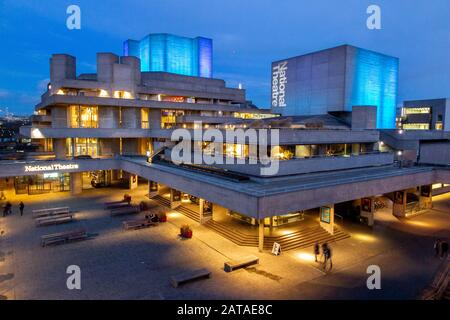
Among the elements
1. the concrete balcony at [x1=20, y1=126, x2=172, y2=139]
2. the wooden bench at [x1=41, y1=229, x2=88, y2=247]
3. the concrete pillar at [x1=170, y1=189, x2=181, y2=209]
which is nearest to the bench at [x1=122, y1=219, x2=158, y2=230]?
the wooden bench at [x1=41, y1=229, x2=88, y2=247]

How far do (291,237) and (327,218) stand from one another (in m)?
3.97

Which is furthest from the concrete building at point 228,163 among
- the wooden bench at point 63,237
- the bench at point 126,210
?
the wooden bench at point 63,237

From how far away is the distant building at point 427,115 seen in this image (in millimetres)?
78094

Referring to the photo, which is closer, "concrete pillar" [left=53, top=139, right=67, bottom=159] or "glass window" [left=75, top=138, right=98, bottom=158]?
"concrete pillar" [left=53, top=139, right=67, bottom=159]

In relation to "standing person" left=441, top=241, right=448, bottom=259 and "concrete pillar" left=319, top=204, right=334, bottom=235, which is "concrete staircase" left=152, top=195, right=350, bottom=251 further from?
"standing person" left=441, top=241, right=448, bottom=259

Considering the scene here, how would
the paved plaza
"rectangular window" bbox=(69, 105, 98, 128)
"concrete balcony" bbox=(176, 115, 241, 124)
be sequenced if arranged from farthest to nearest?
"concrete balcony" bbox=(176, 115, 241, 124) → "rectangular window" bbox=(69, 105, 98, 128) → the paved plaza

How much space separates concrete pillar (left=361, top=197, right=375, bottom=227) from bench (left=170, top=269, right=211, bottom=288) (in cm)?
1799

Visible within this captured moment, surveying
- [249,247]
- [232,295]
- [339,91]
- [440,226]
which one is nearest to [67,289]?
[232,295]

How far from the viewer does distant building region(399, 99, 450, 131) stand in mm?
78094

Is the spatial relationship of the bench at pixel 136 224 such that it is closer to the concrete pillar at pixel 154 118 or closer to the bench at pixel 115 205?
the bench at pixel 115 205

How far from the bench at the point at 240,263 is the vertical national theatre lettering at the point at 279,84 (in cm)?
4567

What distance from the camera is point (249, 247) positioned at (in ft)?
74.2

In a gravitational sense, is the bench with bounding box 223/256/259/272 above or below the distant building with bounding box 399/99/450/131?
below
